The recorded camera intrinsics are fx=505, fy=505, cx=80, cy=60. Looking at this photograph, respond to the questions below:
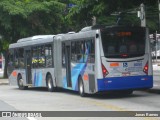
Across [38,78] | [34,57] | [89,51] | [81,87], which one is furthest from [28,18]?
[89,51]

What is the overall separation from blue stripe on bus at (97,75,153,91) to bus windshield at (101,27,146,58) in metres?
0.93

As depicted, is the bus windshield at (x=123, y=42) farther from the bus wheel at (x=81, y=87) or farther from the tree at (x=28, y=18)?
the tree at (x=28, y=18)

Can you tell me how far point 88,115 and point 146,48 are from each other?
698cm

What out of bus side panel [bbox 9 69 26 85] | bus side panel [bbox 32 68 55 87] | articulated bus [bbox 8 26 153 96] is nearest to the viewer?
articulated bus [bbox 8 26 153 96]

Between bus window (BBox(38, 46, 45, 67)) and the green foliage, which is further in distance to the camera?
the green foliage

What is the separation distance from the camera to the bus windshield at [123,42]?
20.4 meters

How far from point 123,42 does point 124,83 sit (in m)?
1.68

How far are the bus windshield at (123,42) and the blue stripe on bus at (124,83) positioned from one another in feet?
3.05

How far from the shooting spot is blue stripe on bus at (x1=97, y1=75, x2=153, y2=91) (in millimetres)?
20109

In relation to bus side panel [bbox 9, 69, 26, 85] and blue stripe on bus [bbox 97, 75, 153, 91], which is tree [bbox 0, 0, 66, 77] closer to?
bus side panel [bbox 9, 69, 26, 85]

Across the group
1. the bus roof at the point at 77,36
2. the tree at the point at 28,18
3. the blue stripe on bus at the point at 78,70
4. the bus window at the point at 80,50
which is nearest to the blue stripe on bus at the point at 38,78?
the bus roof at the point at 77,36

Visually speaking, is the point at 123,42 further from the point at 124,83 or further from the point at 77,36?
the point at 77,36

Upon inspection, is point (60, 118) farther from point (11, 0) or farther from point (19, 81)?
point (11, 0)

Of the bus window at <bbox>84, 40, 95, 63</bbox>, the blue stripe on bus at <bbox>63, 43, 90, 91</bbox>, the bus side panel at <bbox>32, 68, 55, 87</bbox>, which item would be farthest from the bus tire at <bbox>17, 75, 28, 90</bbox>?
the bus window at <bbox>84, 40, 95, 63</bbox>
